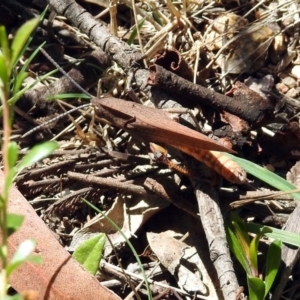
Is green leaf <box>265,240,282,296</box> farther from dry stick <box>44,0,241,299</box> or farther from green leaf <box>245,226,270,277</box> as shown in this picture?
dry stick <box>44,0,241,299</box>

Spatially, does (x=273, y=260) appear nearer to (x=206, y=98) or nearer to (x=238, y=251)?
(x=238, y=251)

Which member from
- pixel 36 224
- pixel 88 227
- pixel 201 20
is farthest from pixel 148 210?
pixel 201 20

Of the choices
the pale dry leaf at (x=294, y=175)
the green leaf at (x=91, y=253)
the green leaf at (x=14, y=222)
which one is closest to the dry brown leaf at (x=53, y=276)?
the green leaf at (x=91, y=253)

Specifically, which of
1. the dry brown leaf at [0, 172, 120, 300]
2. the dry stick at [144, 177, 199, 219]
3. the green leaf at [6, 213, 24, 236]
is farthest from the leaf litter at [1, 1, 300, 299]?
the green leaf at [6, 213, 24, 236]

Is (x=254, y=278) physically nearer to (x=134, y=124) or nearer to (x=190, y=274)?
(x=190, y=274)

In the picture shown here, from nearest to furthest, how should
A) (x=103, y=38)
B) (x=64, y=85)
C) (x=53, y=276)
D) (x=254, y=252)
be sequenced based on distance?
(x=53, y=276), (x=254, y=252), (x=103, y=38), (x=64, y=85)

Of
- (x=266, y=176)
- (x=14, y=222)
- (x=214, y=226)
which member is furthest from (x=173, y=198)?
(x=14, y=222)
